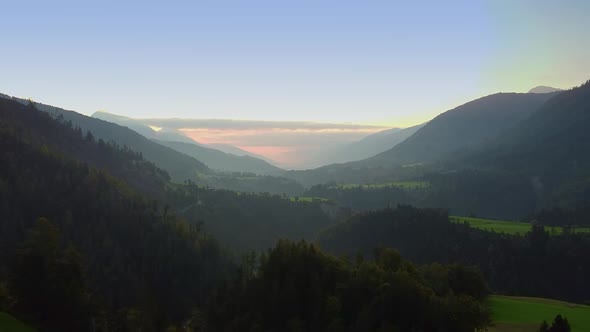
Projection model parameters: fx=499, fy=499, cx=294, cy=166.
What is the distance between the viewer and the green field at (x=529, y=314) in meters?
59.8

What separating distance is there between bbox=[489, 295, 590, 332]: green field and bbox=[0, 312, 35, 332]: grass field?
167ft

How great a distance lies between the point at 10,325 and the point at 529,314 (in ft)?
199

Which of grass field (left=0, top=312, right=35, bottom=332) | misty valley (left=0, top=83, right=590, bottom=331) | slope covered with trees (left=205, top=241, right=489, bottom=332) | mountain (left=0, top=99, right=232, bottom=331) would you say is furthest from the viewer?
mountain (left=0, top=99, right=232, bottom=331)

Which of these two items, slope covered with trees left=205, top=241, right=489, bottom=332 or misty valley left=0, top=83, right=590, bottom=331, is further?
misty valley left=0, top=83, right=590, bottom=331

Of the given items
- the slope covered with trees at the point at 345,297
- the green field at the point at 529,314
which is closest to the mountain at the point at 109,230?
the slope covered with trees at the point at 345,297

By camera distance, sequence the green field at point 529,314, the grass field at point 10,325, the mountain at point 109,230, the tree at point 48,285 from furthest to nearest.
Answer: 1. the mountain at point 109,230
2. the green field at point 529,314
3. the tree at point 48,285
4. the grass field at point 10,325

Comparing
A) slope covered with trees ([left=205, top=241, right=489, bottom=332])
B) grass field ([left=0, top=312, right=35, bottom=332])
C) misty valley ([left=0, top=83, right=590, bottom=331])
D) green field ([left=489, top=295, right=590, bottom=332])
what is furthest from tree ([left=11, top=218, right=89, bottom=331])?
green field ([left=489, top=295, right=590, bottom=332])

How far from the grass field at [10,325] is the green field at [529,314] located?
50856 mm

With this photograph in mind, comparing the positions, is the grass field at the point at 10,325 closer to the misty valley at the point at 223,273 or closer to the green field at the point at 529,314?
the misty valley at the point at 223,273

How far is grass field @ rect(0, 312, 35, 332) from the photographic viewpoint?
153 feet

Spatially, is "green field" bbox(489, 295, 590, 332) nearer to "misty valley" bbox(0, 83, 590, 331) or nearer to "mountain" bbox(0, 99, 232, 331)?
"misty valley" bbox(0, 83, 590, 331)

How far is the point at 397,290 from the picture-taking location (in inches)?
2132

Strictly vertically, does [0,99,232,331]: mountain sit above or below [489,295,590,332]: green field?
below

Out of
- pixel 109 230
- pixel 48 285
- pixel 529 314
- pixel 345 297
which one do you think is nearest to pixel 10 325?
pixel 48 285
